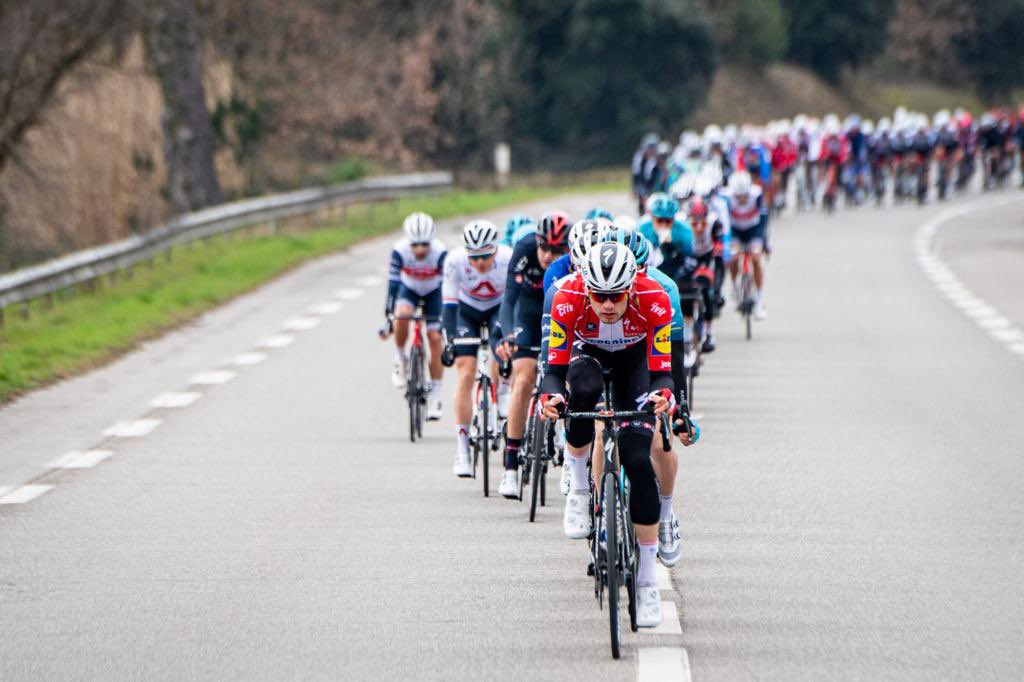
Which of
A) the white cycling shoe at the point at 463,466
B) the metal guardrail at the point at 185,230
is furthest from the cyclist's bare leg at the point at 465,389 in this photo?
the metal guardrail at the point at 185,230

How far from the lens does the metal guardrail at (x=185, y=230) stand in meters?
22.3

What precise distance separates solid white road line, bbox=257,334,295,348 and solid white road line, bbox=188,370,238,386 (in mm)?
1997

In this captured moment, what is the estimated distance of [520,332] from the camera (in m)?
11.8

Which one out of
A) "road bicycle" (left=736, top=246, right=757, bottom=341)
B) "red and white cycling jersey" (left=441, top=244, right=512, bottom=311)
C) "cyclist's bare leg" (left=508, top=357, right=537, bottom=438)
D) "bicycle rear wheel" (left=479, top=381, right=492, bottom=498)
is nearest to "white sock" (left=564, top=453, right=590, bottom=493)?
"cyclist's bare leg" (left=508, top=357, right=537, bottom=438)

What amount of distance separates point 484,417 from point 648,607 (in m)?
4.50

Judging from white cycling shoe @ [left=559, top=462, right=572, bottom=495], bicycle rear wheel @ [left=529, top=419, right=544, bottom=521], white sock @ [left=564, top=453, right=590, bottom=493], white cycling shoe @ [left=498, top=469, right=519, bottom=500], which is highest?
white sock @ [left=564, top=453, right=590, bottom=493]

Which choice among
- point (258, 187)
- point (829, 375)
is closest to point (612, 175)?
point (258, 187)

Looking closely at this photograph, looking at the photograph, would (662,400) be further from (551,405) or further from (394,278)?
(394,278)

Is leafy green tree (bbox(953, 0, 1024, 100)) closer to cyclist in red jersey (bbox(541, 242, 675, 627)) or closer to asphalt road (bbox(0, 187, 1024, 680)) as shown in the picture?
asphalt road (bbox(0, 187, 1024, 680))

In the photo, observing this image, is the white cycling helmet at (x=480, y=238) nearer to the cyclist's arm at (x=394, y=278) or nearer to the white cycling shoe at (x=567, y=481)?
the cyclist's arm at (x=394, y=278)

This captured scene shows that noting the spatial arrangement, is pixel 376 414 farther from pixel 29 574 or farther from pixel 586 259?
pixel 586 259

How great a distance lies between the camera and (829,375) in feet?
58.4

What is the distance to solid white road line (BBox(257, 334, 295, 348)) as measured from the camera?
20.2m

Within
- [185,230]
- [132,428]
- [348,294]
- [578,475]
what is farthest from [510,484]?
[185,230]
